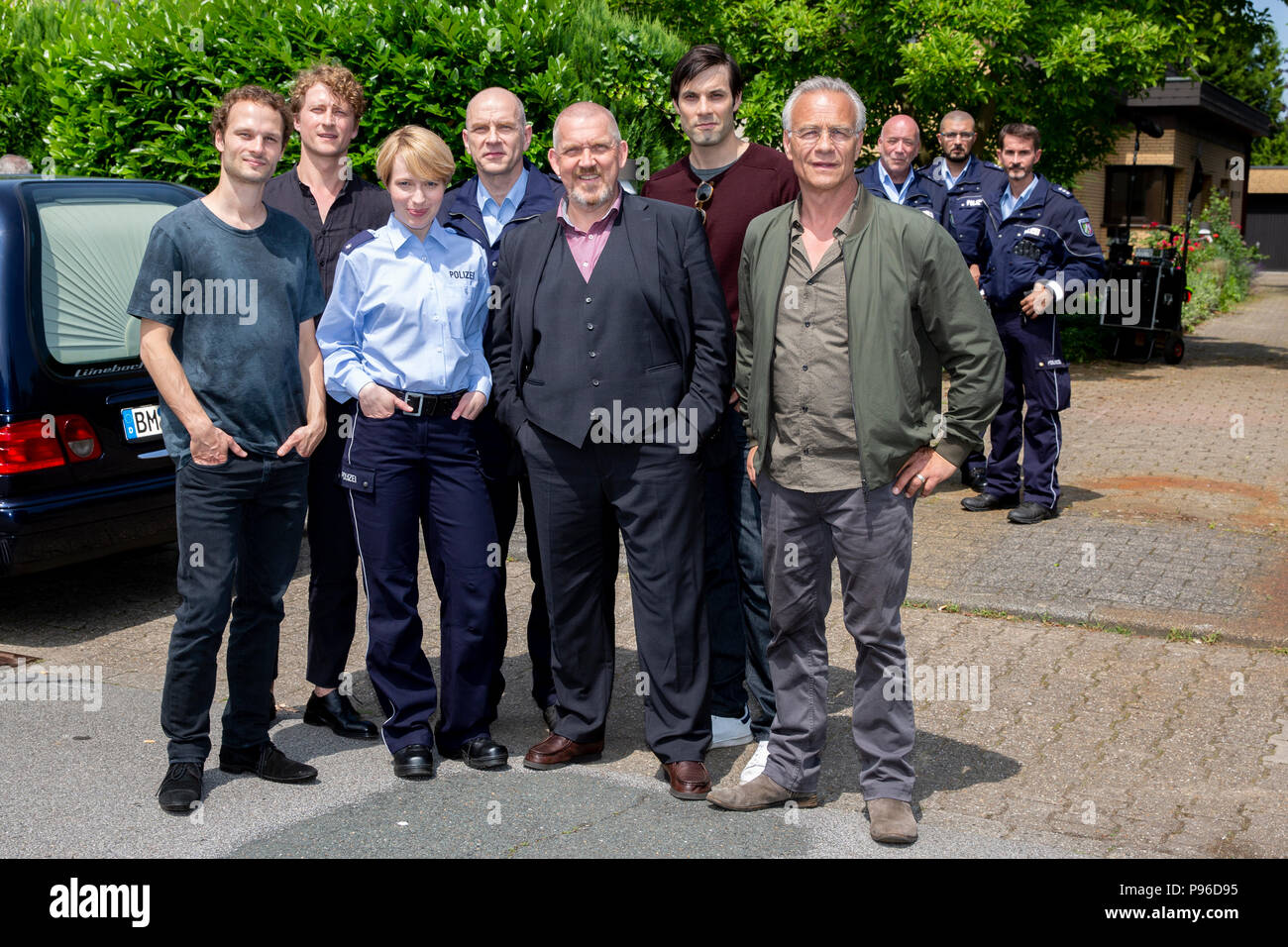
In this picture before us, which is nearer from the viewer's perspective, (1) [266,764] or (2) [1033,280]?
(1) [266,764]

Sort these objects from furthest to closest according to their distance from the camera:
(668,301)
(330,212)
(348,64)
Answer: (348,64)
(330,212)
(668,301)

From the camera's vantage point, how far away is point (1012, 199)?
28.1 feet

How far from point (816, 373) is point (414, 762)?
1.92 m

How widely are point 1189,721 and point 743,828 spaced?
1950 mm

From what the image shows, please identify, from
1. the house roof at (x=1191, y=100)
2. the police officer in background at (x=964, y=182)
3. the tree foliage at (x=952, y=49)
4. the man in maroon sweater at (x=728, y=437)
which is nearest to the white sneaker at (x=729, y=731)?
the man in maroon sweater at (x=728, y=437)

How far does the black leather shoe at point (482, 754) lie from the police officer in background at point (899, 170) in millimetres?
4468

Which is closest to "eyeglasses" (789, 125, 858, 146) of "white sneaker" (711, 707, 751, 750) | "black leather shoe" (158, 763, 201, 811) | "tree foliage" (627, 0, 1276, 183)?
"white sneaker" (711, 707, 751, 750)

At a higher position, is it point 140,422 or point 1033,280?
point 1033,280

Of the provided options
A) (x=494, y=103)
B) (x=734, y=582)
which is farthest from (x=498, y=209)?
(x=734, y=582)

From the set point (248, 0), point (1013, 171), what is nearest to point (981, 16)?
point (1013, 171)

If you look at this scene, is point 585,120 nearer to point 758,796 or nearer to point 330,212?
point 330,212

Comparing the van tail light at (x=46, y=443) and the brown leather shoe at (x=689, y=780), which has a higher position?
the van tail light at (x=46, y=443)

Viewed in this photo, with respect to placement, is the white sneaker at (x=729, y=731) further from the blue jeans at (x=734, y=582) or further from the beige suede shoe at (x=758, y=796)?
the beige suede shoe at (x=758, y=796)

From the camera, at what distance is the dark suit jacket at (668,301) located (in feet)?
14.8
